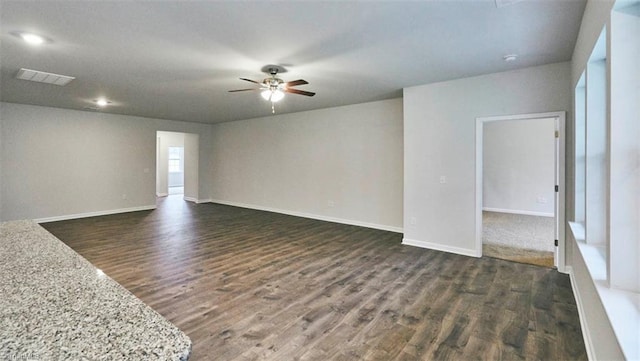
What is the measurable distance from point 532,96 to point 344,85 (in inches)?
100

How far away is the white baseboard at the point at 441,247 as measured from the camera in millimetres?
4335

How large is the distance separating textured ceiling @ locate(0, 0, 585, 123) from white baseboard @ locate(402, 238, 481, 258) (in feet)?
8.19

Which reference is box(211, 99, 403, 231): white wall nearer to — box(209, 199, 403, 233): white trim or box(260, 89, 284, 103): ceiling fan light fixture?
box(209, 199, 403, 233): white trim

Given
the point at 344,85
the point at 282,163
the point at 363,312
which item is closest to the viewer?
the point at 363,312

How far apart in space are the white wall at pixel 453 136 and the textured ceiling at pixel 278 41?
255 millimetres

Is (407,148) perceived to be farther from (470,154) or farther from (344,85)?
(344,85)

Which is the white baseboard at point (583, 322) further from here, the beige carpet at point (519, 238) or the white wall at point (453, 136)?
the white wall at point (453, 136)

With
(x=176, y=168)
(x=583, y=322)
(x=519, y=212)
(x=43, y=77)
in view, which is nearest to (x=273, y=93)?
(x=43, y=77)

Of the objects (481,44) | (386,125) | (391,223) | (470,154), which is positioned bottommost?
(391,223)

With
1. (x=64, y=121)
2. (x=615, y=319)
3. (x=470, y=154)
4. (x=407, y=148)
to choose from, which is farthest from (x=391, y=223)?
(x=64, y=121)

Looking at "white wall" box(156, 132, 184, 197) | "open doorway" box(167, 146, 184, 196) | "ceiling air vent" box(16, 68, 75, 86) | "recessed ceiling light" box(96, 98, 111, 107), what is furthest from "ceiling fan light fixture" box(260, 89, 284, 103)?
"open doorway" box(167, 146, 184, 196)

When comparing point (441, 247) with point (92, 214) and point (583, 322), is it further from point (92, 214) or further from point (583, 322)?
point (92, 214)

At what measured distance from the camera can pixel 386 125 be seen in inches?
229

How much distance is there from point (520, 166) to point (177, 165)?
518 inches
